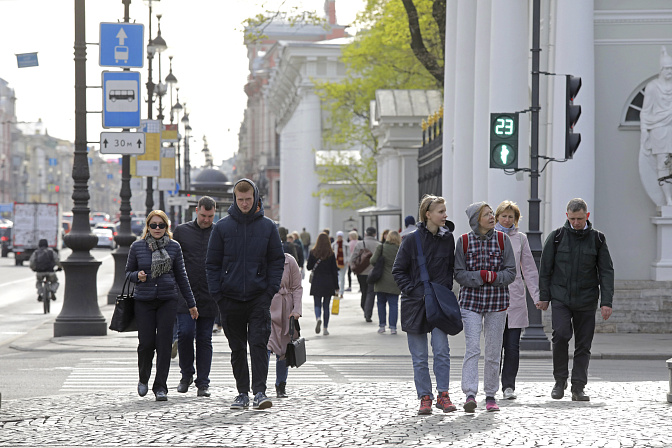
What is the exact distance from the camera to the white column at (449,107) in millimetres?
27297

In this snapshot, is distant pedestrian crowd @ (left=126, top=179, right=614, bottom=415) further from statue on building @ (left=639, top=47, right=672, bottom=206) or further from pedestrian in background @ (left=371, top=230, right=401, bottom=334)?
statue on building @ (left=639, top=47, right=672, bottom=206)

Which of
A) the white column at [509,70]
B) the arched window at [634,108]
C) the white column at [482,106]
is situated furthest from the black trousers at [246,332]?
the white column at [482,106]

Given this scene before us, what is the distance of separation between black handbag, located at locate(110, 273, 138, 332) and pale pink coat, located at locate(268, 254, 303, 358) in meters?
1.28

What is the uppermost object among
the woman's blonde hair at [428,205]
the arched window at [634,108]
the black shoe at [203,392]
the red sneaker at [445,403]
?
the arched window at [634,108]

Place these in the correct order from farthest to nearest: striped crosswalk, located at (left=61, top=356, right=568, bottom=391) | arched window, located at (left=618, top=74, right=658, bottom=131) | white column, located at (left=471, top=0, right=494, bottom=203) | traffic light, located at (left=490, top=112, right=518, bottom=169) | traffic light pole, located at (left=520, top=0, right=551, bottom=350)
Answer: white column, located at (left=471, top=0, right=494, bottom=203)
arched window, located at (left=618, top=74, right=658, bottom=131)
traffic light, located at (left=490, top=112, right=518, bottom=169)
traffic light pole, located at (left=520, top=0, right=551, bottom=350)
striped crosswalk, located at (left=61, top=356, right=568, bottom=391)

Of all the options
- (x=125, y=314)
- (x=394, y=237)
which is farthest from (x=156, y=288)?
(x=394, y=237)

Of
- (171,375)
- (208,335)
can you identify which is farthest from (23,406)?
(171,375)

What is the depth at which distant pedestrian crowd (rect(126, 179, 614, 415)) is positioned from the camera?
9984mm

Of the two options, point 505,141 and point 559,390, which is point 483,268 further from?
point 505,141

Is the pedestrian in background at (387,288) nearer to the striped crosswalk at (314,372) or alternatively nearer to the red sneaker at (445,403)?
the striped crosswalk at (314,372)

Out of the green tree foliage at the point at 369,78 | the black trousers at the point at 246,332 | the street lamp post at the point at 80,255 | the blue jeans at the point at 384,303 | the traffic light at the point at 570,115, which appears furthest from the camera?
the green tree foliage at the point at 369,78

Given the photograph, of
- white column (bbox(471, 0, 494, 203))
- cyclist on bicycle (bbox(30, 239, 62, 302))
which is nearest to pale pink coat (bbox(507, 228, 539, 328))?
white column (bbox(471, 0, 494, 203))

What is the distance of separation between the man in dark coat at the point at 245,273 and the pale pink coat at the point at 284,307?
82 cm

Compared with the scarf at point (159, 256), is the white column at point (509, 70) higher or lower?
Answer: higher
